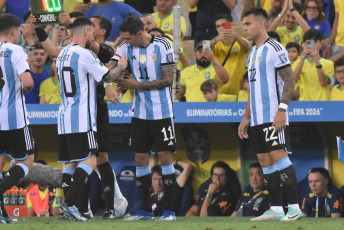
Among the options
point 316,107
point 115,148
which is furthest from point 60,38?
point 316,107

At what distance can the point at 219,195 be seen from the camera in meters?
10.8

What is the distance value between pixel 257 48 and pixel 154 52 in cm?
113

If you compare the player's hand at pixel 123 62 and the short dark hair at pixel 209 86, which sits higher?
the player's hand at pixel 123 62

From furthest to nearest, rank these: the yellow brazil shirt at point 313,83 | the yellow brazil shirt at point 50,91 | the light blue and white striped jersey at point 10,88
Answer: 1. the yellow brazil shirt at point 50,91
2. the yellow brazil shirt at point 313,83
3. the light blue and white striped jersey at point 10,88

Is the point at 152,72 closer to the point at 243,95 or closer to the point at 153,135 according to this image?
the point at 153,135

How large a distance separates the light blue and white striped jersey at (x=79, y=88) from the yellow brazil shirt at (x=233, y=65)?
3839 mm

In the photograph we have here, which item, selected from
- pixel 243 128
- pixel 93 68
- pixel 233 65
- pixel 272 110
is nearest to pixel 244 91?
pixel 233 65

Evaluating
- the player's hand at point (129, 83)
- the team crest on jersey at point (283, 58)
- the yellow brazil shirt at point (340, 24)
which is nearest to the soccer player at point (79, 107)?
the player's hand at point (129, 83)

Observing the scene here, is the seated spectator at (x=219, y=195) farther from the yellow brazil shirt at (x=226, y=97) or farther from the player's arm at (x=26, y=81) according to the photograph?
the player's arm at (x=26, y=81)

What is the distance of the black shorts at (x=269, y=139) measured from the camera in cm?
788

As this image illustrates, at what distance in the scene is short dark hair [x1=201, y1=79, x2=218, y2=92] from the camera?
1102 centimetres

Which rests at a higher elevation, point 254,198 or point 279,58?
point 279,58

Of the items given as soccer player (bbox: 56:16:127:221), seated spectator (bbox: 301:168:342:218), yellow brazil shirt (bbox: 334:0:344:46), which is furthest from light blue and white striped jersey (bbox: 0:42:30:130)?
yellow brazil shirt (bbox: 334:0:344:46)

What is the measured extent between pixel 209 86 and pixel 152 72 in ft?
8.79
